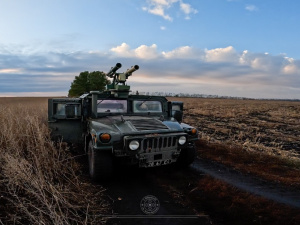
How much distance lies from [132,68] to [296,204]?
463 cm

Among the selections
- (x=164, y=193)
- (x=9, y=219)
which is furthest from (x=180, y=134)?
(x=9, y=219)

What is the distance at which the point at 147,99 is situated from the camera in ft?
21.3

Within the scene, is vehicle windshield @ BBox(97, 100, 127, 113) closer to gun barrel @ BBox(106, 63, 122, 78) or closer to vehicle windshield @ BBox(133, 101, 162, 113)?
vehicle windshield @ BBox(133, 101, 162, 113)

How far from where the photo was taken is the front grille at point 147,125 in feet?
16.1

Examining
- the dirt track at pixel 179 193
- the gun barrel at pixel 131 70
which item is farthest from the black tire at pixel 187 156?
the gun barrel at pixel 131 70

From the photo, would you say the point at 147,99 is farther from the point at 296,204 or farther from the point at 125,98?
the point at 296,204

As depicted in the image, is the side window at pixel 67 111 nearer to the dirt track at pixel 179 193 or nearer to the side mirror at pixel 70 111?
the side mirror at pixel 70 111

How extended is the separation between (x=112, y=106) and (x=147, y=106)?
88 centimetres

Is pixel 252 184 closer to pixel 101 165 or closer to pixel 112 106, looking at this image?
pixel 101 165

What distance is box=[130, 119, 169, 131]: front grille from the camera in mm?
4900

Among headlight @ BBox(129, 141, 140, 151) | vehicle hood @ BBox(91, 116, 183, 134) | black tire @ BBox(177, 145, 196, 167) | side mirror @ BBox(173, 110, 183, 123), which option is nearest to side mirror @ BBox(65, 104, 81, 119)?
vehicle hood @ BBox(91, 116, 183, 134)

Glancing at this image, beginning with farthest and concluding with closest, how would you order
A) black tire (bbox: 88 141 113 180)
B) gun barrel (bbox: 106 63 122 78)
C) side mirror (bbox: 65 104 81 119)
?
gun barrel (bbox: 106 63 122 78), side mirror (bbox: 65 104 81 119), black tire (bbox: 88 141 113 180)

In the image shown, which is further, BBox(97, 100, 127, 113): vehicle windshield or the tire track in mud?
BBox(97, 100, 127, 113): vehicle windshield

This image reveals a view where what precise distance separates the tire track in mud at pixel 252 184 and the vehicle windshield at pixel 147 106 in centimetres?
167
